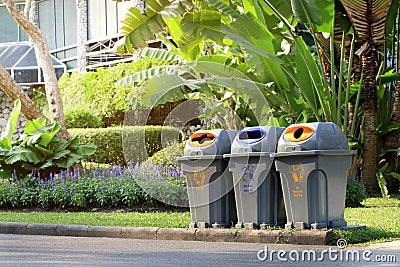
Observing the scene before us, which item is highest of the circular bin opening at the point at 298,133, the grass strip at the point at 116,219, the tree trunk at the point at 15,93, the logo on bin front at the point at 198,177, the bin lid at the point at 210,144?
the tree trunk at the point at 15,93

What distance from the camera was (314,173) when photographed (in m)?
9.85

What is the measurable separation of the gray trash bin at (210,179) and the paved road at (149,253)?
0.60 metres

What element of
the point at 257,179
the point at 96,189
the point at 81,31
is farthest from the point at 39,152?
the point at 81,31

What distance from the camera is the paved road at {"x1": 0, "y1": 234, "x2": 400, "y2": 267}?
8.40 m

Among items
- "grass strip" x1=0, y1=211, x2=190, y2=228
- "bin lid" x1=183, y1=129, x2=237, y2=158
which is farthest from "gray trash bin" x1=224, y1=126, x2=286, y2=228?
"grass strip" x1=0, y1=211, x2=190, y2=228

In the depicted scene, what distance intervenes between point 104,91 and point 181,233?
15686mm

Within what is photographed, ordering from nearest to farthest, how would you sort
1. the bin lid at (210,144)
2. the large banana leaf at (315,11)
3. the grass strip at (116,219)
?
the bin lid at (210,144)
the grass strip at (116,219)
the large banana leaf at (315,11)

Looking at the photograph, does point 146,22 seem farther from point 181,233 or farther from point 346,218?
point 181,233

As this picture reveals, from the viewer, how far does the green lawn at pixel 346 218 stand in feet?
32.9

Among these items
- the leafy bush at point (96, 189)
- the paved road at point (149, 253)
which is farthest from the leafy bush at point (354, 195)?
the paved road at point (149, 253)

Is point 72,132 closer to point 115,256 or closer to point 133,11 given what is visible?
point 133,11

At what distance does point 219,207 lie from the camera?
428 inches

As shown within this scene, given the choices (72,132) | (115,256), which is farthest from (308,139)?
(72,132)

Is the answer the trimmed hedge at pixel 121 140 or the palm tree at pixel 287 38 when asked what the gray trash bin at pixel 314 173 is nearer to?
the palm tree at pixel 287 38
